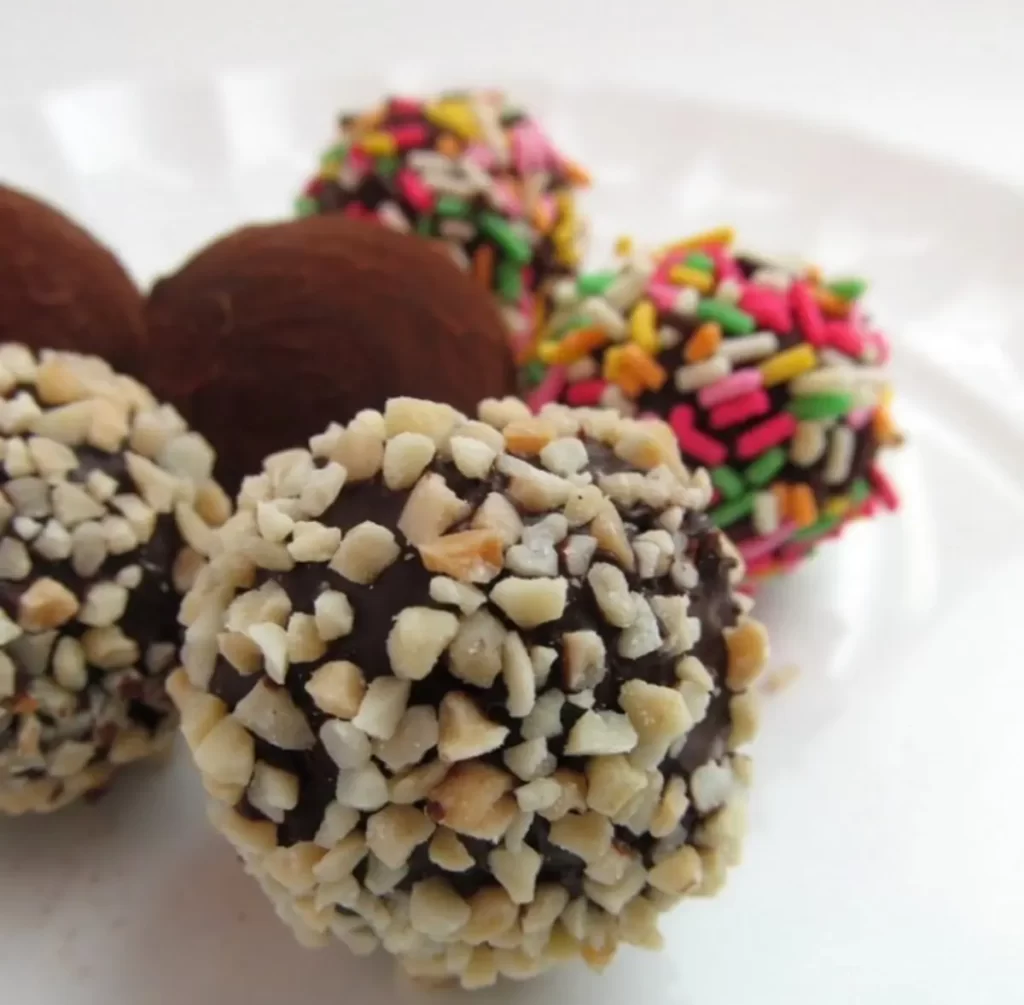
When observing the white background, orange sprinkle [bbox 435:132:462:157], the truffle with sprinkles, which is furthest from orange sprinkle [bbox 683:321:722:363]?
the white background

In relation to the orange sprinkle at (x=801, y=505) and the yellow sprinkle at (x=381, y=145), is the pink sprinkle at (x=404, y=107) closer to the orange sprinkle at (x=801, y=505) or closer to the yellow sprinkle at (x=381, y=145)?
the yellow sprinkle at (x=381, y=145)

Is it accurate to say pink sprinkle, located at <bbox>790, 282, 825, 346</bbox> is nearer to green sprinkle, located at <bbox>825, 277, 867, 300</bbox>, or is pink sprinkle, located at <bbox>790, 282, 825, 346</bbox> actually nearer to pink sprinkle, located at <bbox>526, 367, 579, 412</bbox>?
green sprinkle, located at <bbox>825, 277, 867, 300</bbox>

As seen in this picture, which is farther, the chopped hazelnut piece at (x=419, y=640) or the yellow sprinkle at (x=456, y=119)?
the yellow sprinkle at (x=456, y=119)

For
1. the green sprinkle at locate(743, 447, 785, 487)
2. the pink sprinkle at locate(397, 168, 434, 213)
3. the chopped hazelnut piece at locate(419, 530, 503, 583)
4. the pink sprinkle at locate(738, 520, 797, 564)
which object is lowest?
the pink sprinkle at locate(738, 520, 797, 564)

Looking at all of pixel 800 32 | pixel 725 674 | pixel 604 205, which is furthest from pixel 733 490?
pixel 800 32

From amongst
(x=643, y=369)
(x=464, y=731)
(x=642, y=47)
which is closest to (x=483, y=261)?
(x=643, y=369)

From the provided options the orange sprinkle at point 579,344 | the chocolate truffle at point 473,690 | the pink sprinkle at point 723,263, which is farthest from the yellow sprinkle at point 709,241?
the chocolate truffle at point 473,690

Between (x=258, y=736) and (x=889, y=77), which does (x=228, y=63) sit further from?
(x=258, y=736)
